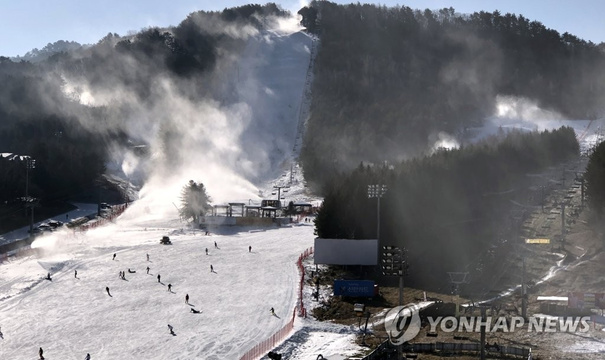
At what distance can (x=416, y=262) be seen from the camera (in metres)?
70.4

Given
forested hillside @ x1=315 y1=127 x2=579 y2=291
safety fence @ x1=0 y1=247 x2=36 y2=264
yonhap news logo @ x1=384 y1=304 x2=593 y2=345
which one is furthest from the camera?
safety fence @ x1=0 y1=247 x2=36 y2=264

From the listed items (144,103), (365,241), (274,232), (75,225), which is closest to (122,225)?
(75,225)

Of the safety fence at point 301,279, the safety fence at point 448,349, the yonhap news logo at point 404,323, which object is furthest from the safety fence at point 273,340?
the safety fence at point 448,349

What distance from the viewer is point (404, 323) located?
46594mm

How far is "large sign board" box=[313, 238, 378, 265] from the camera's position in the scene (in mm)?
67312

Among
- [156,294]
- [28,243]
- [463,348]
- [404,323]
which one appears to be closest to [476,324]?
[404,323]

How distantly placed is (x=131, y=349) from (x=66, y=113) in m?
125

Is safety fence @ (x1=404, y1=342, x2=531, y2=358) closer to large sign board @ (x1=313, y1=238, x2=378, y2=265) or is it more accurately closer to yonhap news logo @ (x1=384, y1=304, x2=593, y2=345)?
yonhap news logo @ (x1=384, y1=304, x2=593, y2=345)

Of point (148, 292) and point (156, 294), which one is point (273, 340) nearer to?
point (156, 294)

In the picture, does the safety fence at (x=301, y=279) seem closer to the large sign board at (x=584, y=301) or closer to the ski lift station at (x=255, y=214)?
the large sign board at (x=584, y=301)

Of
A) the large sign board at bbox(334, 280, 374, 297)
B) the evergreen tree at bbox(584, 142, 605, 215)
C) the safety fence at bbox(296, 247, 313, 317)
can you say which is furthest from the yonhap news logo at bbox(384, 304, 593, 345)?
the evergreen tree at bbox(584, 142, 605, 215)

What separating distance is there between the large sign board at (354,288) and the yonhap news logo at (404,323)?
7.02 metres

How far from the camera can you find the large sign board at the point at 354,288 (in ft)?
187

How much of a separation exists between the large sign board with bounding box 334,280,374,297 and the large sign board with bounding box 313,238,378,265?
9.82 meters
